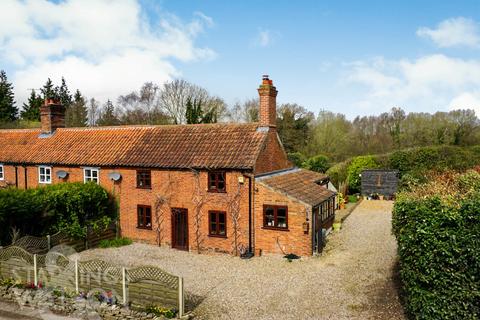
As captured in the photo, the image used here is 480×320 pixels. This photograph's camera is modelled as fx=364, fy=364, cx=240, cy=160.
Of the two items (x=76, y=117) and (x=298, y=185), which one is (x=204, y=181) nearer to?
(x=298, y=185)

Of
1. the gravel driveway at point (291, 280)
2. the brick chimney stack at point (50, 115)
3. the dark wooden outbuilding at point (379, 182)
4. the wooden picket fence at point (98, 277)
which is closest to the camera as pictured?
the wooden picket fence at point (98, 277)

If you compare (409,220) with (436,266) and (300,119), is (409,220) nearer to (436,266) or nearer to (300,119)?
(436,266)

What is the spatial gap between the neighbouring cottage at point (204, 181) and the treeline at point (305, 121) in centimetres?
2013

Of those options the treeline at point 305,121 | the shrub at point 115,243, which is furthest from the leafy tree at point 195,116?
the shrub at point 115,243

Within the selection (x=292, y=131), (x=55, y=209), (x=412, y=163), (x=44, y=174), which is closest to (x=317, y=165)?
(x=412, y=163)

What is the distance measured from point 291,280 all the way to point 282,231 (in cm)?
326

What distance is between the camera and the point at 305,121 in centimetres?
5188

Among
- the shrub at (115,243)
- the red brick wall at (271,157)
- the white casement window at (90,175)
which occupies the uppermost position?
the red brick wall at (271,157)

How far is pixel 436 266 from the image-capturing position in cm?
999

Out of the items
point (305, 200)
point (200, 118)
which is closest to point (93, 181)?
point (305, 200)

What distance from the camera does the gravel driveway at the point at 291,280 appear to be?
12.4m

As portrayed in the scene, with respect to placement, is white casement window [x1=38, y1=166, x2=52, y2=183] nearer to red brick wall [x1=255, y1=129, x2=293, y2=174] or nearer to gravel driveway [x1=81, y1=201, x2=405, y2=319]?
gravel driveway [x1=81, y1=201, x2=405, y2=319]

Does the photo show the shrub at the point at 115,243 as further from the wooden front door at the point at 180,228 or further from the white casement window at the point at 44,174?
the white casement window at the point at 44,174

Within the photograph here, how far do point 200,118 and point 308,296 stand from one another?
37.7 metres
